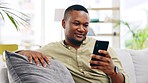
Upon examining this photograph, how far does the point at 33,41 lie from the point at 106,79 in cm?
424

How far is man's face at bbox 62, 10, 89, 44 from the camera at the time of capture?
85.8 inches

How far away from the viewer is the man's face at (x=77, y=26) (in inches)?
85.8

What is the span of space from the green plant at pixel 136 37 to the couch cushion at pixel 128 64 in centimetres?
251

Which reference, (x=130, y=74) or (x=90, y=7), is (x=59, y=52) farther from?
(x=90, y=7)

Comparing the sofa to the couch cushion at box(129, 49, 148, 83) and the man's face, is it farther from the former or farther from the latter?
the man's face

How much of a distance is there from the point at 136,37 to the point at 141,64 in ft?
8.94

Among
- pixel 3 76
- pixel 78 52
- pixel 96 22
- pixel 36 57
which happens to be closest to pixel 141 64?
pixel 78 52

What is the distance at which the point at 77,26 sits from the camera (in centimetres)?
219

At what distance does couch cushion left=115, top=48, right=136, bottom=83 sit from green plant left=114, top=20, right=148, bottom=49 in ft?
8.25

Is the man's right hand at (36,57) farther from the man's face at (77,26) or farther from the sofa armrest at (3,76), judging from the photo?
the man's face at (77,26)

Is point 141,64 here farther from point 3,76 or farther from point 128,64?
point 3,76

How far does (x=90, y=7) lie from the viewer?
577 centimetres

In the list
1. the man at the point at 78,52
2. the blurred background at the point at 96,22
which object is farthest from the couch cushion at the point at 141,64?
the blurred background at the point at 96,22

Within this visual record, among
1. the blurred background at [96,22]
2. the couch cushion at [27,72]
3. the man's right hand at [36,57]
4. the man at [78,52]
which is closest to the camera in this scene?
the couch cushion at [27,72]
